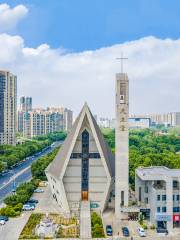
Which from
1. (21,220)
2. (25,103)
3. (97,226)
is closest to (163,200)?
(97,226)

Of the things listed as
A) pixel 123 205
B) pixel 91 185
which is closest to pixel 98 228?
pixel 123 205

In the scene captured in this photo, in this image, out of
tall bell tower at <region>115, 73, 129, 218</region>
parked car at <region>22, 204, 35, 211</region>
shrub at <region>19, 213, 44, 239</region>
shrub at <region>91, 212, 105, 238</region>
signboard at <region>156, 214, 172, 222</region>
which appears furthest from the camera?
parked car at <region>22, 204, 35, 211</region>

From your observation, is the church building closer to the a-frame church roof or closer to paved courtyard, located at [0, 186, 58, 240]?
the a-frame church roof

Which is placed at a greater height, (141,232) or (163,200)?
(163,200)

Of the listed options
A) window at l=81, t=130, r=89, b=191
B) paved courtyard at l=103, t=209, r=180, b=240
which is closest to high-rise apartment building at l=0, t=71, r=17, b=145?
window at l=81, t=130, r=89, b=191

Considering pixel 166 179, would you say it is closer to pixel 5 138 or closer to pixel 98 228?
pixel 98 228

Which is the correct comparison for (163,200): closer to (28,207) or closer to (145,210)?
(145,210)
